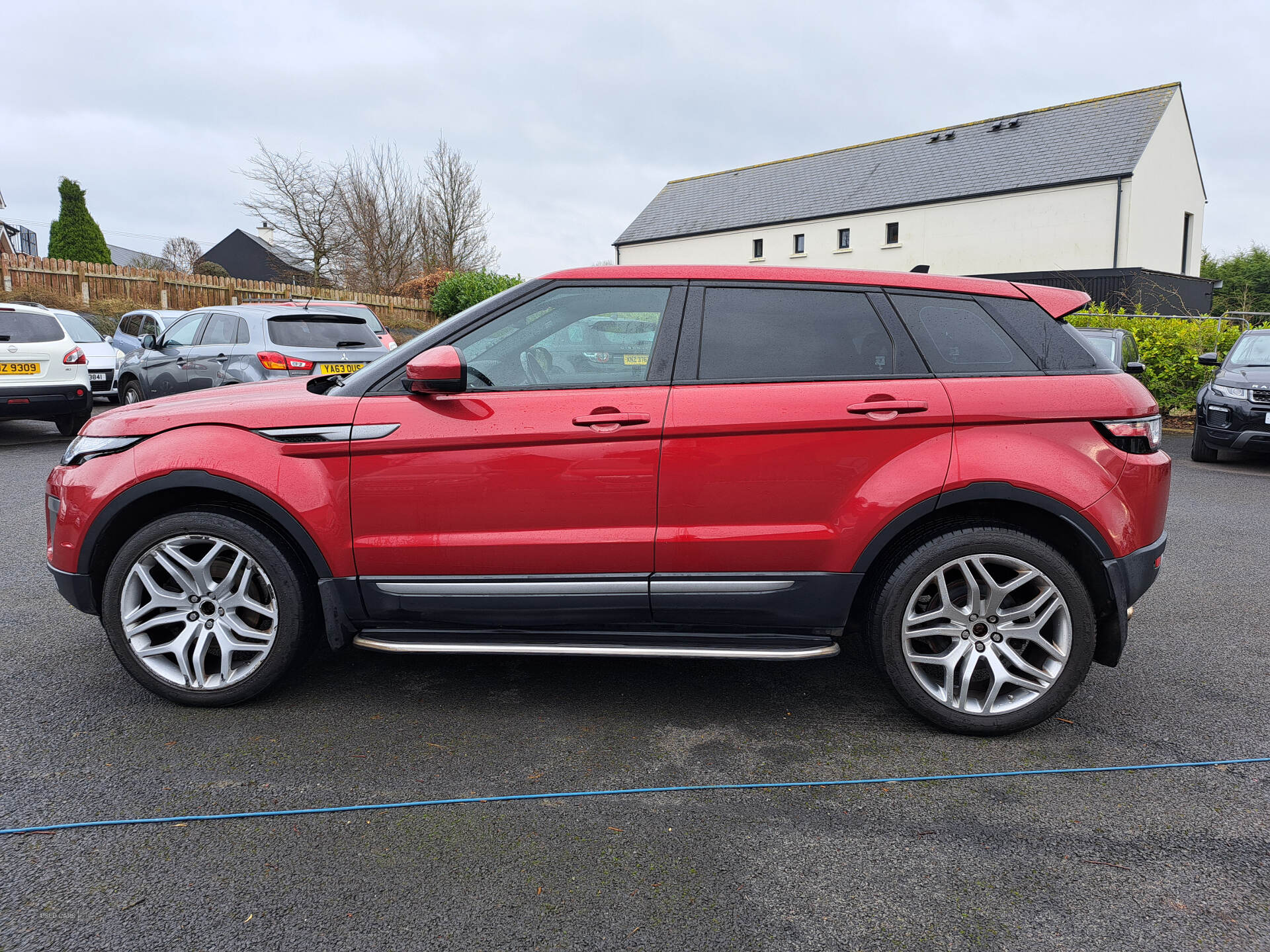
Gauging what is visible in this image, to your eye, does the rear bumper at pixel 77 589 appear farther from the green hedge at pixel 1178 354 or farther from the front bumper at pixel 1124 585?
the green hedge at pixel 1178 354

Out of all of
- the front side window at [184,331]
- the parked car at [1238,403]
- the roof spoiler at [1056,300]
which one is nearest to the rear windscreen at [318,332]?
Answer: the front side window at [184,331]

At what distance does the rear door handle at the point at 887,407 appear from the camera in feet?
10.4

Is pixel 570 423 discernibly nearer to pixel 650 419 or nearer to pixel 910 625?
pixel 650 419

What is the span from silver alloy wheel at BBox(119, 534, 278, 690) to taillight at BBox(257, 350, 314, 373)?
6.61 meters

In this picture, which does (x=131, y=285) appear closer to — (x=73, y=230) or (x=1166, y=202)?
(x=73, y=230)

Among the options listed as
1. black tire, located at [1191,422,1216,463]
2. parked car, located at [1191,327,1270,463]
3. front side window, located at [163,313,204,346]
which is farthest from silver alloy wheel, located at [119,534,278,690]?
black tire, located at [1191,422,1216,463]

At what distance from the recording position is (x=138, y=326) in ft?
56.4

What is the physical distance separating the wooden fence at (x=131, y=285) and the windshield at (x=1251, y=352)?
20.3 m

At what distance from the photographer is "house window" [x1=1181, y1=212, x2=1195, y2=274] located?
35.3 m

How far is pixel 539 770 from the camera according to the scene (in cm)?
297

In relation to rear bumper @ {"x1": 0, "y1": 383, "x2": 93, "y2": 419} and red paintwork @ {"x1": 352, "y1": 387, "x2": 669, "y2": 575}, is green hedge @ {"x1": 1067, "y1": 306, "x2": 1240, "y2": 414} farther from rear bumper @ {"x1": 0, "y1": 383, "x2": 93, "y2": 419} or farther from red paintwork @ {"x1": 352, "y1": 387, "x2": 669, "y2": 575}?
rear bumper @ {"x1": 0, "y1": 383, "x2": 93, "y2": 419}

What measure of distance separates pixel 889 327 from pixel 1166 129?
38.1m

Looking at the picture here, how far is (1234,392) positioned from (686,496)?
9.91 meters

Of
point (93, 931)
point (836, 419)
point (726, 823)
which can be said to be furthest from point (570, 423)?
point (93, 931)
